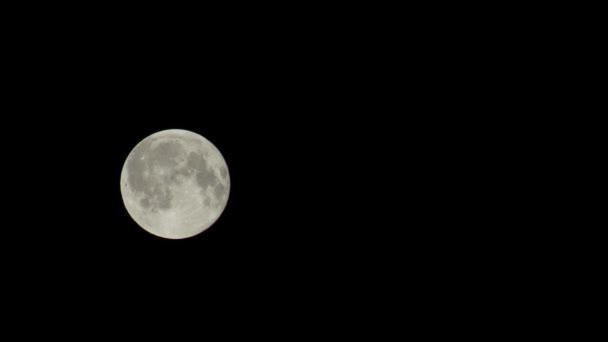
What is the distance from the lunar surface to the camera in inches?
218

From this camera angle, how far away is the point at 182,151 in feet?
18.6

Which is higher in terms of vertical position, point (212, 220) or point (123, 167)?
point (123, 167)

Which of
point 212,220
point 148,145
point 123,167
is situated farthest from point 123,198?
point 212,220

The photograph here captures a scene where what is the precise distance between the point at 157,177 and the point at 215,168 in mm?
712

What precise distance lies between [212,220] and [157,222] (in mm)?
658

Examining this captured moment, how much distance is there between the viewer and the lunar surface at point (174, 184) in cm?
554

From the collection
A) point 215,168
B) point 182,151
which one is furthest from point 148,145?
point 215,168

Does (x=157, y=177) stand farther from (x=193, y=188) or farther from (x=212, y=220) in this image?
(x=212, y=220)

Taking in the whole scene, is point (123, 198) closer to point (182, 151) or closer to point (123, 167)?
point (123, 167)

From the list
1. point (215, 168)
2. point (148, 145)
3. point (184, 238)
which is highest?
point (148, 145)

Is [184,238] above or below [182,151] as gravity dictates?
below

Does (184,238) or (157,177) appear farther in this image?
(184,238)

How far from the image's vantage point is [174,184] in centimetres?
552

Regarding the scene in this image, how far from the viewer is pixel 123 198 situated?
5910 mm
